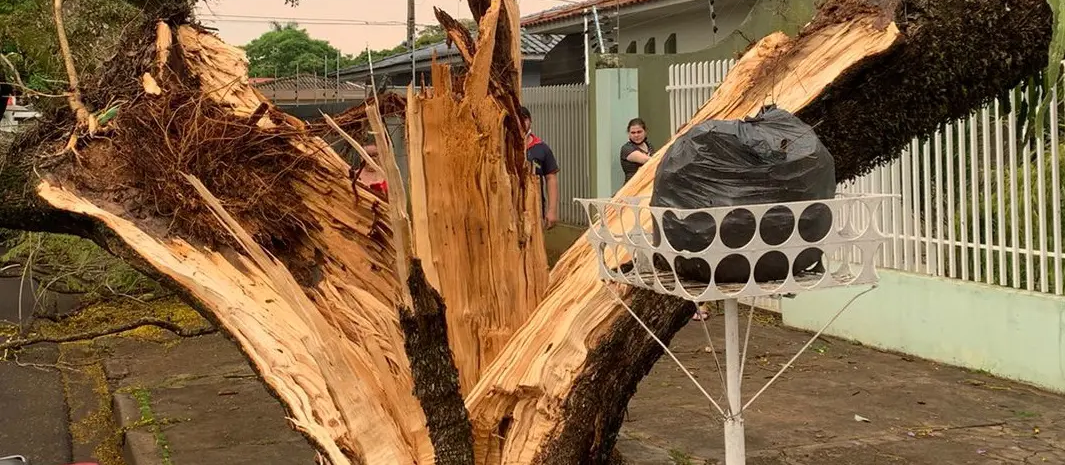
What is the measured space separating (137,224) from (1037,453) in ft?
14.1

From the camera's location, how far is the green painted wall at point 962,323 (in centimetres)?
619

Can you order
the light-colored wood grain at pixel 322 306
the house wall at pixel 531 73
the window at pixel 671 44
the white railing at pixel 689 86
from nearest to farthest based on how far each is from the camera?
the light-colored wood grain at pixel 322 306 → the white railing at pixel 689 86 → the window at pixel 671 44 → the house wall at pixel 531 73

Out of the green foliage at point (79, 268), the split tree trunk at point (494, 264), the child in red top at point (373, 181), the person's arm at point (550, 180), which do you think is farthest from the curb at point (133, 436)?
the person's arm at point (550, 180)

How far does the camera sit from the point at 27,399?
288 inches

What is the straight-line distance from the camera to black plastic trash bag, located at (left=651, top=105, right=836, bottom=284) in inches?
105

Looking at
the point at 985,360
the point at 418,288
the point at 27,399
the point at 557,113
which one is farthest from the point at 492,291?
the point at 557,113

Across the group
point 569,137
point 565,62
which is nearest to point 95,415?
point 569,137

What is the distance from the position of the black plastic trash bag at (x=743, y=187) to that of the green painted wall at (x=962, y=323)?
Result: 3.99 meters

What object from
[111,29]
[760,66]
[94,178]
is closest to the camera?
[760,66]

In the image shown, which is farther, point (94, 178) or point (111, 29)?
point (111, 29)

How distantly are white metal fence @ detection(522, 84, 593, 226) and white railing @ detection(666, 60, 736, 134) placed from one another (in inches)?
67.2

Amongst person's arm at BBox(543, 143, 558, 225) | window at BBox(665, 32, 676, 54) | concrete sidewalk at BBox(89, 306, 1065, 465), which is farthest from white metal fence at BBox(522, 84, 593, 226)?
concrete sidewalk at BBox(89, 306, 1065, 465)

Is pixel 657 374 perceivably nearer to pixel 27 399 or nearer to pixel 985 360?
pixel 985 360

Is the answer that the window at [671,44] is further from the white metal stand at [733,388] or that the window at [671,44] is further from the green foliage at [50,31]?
the white metal stand at [733,388]
